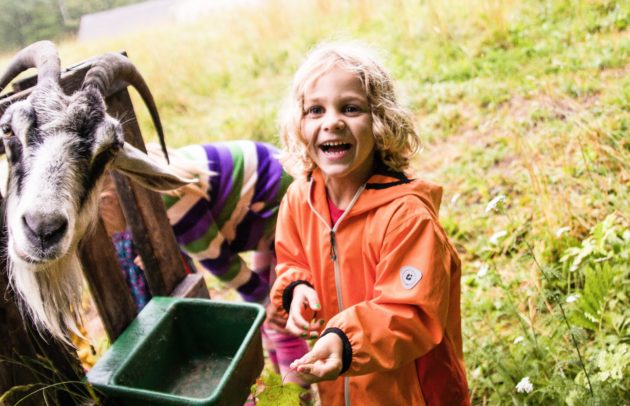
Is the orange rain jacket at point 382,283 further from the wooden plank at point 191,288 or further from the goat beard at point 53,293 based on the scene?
the goat beard at point 53,293

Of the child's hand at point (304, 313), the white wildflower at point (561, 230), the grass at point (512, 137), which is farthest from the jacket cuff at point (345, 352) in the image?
the white wildflower at point (561, 230)

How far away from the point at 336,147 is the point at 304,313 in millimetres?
658

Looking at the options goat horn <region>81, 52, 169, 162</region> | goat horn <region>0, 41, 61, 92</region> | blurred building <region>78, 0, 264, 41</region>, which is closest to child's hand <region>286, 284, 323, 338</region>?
goat horn <region>81, 52, 169, 162</region>

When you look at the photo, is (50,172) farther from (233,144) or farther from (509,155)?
(509,155)

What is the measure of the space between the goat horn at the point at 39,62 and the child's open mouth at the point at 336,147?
3.15ft

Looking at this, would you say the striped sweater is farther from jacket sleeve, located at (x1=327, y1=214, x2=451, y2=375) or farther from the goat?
jacket sleeve, located at (x1=327, y1=214, x2=451, y2=375)

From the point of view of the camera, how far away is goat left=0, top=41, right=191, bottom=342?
62.9 inches

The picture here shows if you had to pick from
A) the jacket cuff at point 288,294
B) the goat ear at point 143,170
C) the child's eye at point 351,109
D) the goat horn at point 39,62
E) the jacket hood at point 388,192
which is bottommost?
the jacket cuff at point 288,294

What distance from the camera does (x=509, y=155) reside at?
472 cm

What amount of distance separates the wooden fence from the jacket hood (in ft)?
2.92

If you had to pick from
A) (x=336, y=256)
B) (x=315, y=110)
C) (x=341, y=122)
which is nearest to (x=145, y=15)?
(x=315, y=110)

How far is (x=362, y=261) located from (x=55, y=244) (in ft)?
3.37

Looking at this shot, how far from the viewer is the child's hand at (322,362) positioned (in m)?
1.59

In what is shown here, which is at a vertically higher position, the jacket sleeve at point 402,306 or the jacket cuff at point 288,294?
the jacket sleeve at point 402,306
